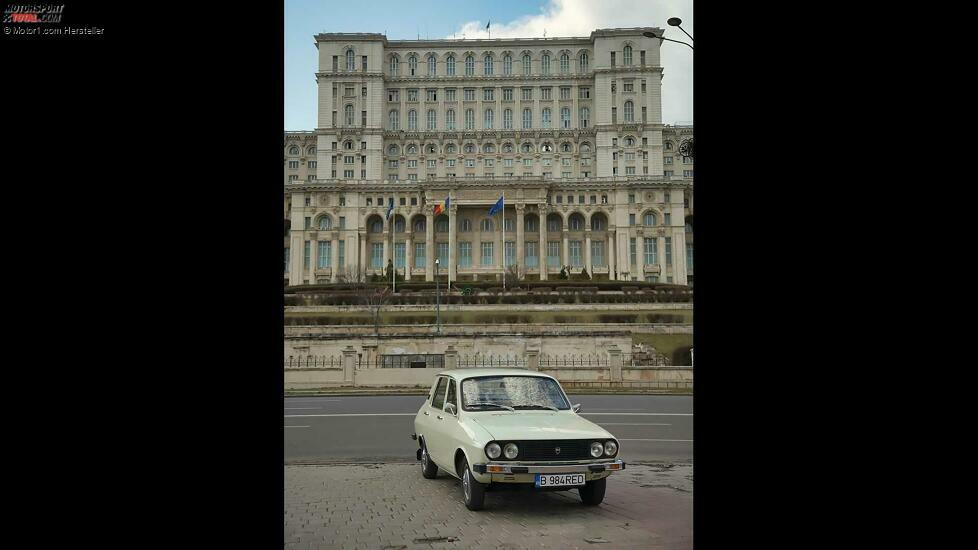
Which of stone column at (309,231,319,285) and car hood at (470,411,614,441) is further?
stone column at (309,231,319,285)

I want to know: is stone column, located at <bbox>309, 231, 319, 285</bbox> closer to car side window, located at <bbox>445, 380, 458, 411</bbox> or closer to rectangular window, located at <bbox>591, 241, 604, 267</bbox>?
rectangular window, located at <bbox>591, 241, 604, 267</bbox>

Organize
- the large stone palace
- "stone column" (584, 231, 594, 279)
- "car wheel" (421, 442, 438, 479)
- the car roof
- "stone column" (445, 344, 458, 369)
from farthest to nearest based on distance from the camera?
the large stone palace < "stone column" (584, 231, 594, 279) < "stone column" (445, 344, 458, 369) < "car wheel" (421, 442, 438, 479) < the car roof

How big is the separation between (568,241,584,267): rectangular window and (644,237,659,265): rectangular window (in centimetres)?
797

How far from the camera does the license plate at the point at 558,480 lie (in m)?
6.98

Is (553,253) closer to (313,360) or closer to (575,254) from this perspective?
(575,254)

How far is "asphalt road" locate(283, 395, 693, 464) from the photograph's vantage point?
37.5 feet

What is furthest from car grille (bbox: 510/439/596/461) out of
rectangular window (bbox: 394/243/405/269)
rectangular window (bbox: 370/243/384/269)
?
rectangular window (bbox: 370/243/384/269)

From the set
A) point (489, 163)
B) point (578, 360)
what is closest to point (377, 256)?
point (489, 163)

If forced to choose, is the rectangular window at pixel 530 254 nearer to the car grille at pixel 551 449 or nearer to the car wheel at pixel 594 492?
the car wheel at pixel 594 492
